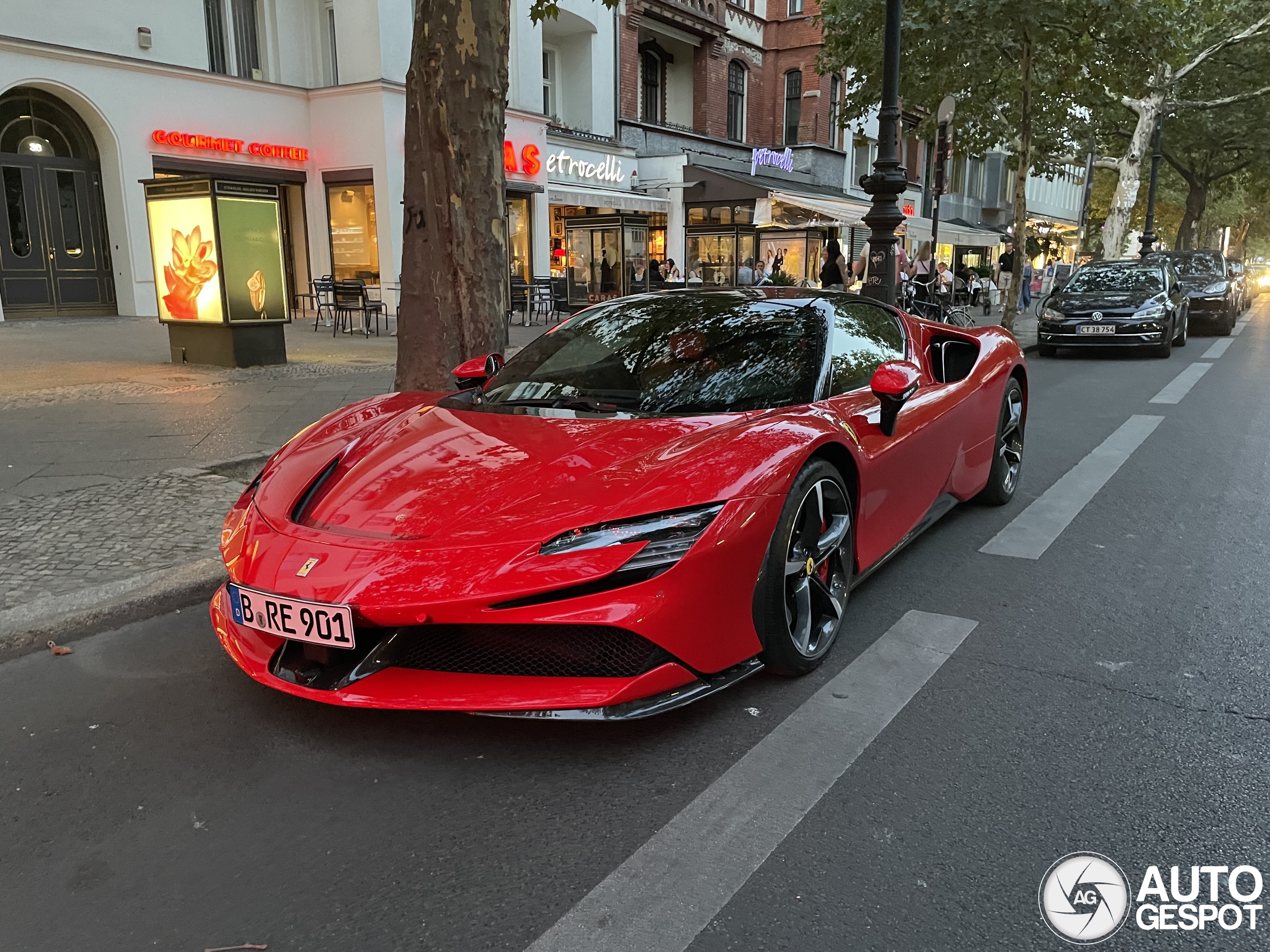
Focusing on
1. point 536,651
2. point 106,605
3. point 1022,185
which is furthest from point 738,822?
point 1022,185

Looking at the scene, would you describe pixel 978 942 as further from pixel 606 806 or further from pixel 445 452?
pixel 445 452

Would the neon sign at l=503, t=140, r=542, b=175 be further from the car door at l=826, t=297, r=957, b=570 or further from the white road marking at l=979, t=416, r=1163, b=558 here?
the car door at l=826, t=297, r=957, b=570

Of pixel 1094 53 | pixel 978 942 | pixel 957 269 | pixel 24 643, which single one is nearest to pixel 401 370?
pixel 24 643

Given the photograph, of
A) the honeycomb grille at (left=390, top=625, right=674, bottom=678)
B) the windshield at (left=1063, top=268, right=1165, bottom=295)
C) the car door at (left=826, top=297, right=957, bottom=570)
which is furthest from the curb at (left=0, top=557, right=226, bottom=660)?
the windshield at (left=1063, top=268, right=1165, bottom=295)

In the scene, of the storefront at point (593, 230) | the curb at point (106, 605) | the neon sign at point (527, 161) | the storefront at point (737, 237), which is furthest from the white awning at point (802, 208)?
the curb at point (106, 605)

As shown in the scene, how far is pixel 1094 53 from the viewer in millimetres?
17797

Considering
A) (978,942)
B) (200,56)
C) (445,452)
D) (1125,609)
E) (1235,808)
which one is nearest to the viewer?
(978,942)

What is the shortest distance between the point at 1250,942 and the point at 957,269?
25782 millimetres

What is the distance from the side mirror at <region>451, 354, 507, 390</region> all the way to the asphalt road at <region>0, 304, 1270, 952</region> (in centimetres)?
150

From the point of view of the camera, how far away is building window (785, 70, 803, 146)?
30.6 m

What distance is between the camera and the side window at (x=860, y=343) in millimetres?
3764

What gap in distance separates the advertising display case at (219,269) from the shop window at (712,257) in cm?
1605

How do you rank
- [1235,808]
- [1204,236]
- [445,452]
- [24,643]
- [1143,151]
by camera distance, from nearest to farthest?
[1235,808] < [445,452] < [24,643] < [1143,151] < [1204,236]

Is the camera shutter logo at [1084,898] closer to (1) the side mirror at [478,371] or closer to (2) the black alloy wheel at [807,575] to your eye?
(2) the black alloy wheel at [807,575]
